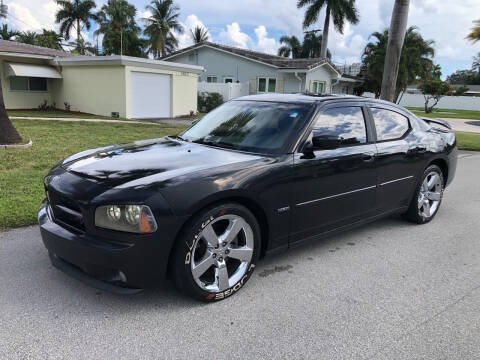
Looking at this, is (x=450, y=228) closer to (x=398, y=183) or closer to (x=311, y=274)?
(x=398, y=183)

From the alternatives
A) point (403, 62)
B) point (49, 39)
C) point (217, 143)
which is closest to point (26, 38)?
point (49, 39)

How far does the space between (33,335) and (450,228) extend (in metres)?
4.89

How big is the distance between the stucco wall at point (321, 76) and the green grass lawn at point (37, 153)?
49.5 feet

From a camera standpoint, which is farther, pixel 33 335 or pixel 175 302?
pixel 175 302

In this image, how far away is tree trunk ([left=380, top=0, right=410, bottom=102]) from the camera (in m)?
12.4

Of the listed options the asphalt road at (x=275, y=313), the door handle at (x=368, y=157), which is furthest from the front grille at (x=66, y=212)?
the door handle at (x=368, y=157)

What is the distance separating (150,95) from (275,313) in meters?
17.4

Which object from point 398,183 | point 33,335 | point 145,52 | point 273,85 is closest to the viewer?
point 33,335

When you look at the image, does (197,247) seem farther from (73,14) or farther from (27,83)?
(73,14)

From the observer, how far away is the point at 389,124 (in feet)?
15.3

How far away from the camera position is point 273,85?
2798 cm

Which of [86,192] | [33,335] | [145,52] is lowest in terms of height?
[33,335]

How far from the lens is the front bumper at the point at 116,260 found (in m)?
2.67

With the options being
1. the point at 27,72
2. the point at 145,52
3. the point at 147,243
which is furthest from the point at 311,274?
the point at 145,52
